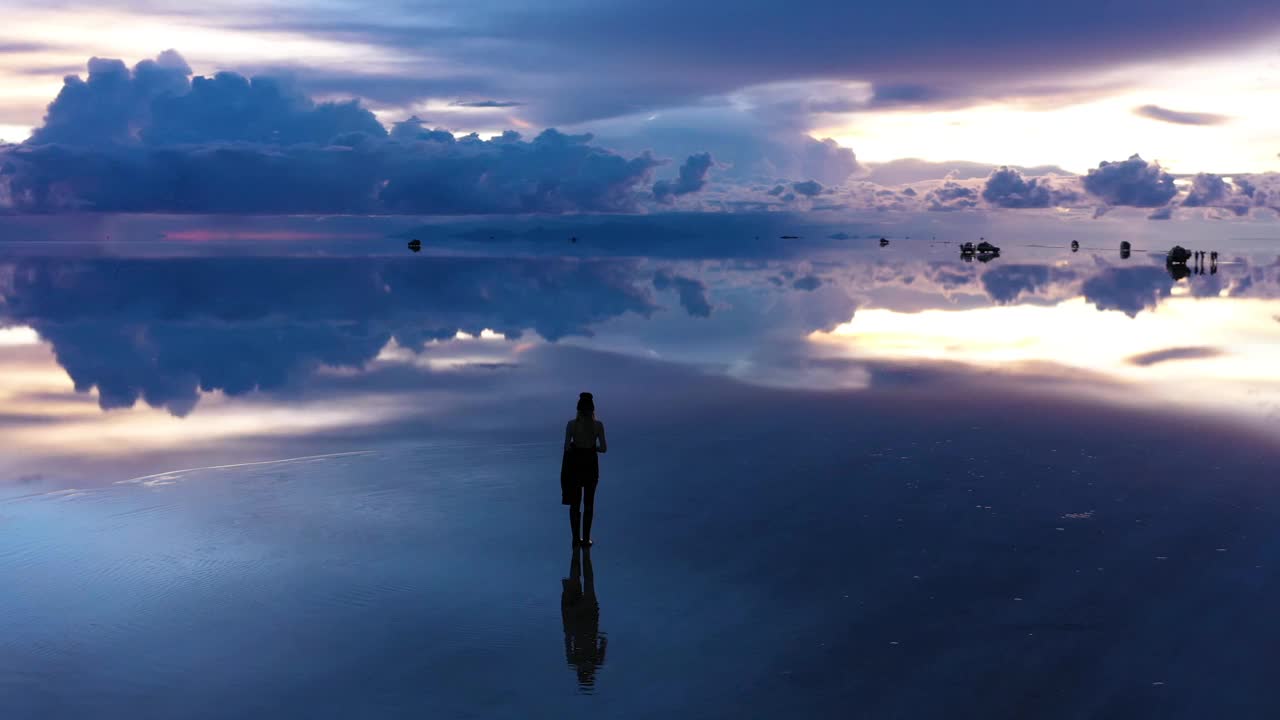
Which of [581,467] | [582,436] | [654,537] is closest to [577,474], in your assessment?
[581,467]

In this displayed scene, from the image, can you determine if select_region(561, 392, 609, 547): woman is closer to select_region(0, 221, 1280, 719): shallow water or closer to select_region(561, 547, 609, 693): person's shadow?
select_region(0, 221, 1280, 719): shallow water

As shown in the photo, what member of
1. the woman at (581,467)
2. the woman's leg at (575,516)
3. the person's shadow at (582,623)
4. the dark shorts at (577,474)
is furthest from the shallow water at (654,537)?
the dark shorts at (577,474)

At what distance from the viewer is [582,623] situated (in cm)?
1145

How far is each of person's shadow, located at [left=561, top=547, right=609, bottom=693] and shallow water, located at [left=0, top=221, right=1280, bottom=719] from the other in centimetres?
8

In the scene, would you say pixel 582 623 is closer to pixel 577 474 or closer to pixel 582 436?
pixel 577 474

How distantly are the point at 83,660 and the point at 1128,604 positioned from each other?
430 inches

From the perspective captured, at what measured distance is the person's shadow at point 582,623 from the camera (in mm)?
10367

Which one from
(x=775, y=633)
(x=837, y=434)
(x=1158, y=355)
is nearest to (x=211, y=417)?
(x=837, y=434)

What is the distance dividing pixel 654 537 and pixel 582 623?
128 inches

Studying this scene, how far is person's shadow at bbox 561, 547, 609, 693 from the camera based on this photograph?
10.4 m

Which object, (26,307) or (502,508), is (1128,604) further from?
(26,307)

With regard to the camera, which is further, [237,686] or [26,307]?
[26,307]

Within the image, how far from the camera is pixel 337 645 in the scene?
35.4 feet

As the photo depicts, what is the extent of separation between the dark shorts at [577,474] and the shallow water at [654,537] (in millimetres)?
716
